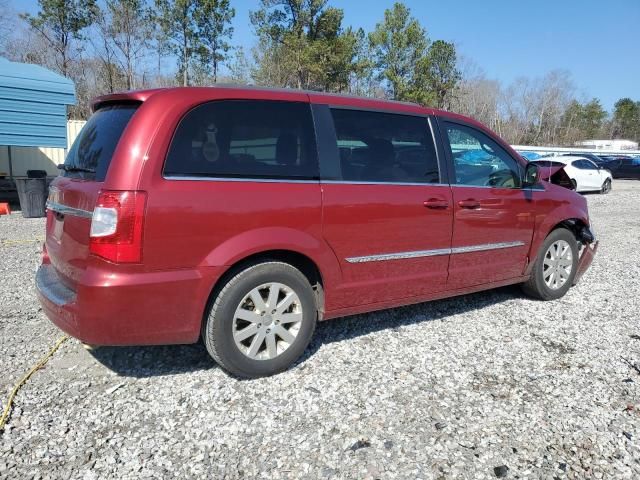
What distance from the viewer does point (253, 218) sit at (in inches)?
123

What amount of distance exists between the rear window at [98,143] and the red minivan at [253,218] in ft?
0.05

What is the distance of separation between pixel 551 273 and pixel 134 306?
13.8 feet

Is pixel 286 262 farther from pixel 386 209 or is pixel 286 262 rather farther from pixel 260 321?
pixel 386 209

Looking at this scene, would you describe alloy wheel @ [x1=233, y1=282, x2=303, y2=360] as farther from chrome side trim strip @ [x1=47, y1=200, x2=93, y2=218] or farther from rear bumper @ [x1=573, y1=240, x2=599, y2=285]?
rear bumper @ [x1=573, y1=240, x2=599, y2=285]

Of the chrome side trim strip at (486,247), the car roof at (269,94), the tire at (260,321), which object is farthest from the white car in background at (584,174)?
the tire at (260,321)

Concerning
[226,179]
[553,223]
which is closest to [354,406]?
[226,179]

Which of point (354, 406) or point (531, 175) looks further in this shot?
point (531, 175)

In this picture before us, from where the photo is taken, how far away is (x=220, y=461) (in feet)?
8.38

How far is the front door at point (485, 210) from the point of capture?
425 centimetres

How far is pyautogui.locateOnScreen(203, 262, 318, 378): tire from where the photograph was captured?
3.16m

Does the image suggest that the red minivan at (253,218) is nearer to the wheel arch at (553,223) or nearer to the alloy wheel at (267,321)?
the alloy wheel at (267,321)

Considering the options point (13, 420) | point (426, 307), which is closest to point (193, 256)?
point (13, 420)

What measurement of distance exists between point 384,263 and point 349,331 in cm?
81

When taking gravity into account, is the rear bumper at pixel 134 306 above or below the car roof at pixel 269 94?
below
